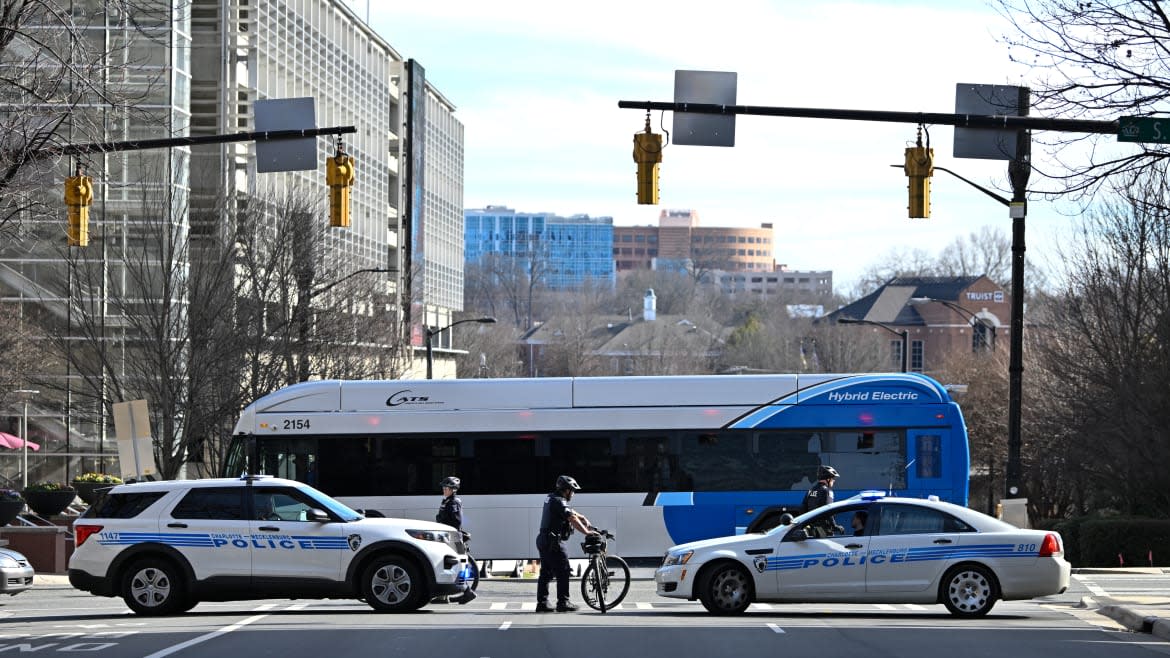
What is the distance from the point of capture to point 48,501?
1264 inches

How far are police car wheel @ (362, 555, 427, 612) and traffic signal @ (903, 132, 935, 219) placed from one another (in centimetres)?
752

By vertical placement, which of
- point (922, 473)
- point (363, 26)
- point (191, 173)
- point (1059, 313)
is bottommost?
point (922, 473)

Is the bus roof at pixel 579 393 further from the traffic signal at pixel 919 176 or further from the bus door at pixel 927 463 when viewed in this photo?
the traffic signal at pixel 919 176

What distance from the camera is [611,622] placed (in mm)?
17172

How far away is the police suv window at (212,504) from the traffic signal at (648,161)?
6130mm

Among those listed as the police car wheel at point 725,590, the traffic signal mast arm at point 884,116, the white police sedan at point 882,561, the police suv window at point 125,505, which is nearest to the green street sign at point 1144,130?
the traffic signal mast arm at point 884,116

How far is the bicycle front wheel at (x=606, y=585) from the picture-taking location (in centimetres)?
1862

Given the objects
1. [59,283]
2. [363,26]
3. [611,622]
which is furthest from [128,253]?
[363,26]

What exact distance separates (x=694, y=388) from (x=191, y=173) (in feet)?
89.9

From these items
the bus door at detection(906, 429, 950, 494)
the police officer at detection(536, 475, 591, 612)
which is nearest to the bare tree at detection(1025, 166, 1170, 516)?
the bus door at detection(906, 429, 950, 494)

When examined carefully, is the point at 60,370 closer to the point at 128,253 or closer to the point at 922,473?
the point at 128,253

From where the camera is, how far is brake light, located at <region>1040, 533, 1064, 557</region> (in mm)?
17297

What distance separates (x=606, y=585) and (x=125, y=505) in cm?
601

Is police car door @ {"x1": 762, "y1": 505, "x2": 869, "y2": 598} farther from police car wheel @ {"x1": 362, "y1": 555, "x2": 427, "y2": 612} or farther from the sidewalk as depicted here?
police car wheel @ {"x1": 362, "y1": 555, "x2": 427, "y2": 612}
